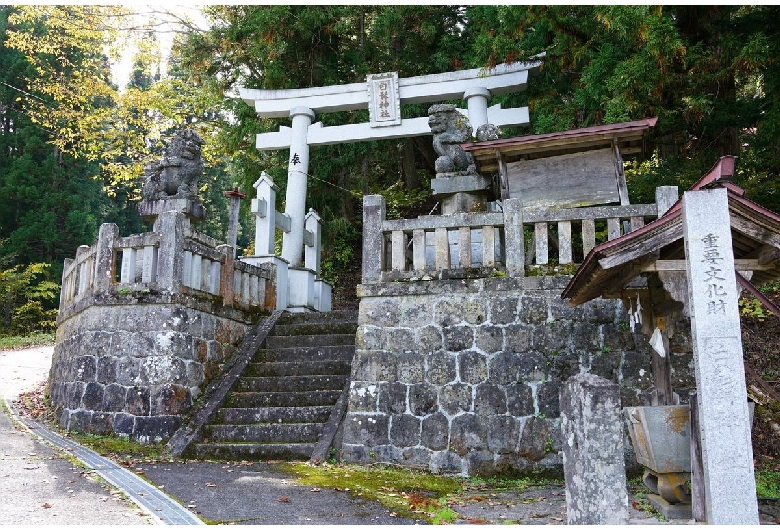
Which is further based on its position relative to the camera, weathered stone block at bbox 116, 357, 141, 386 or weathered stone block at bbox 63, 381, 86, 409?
weathered stone block at bbox 63, 381, 86, 409

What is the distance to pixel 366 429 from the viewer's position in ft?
23.1

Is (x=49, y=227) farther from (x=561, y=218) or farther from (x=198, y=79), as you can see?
(x=561, y=218)

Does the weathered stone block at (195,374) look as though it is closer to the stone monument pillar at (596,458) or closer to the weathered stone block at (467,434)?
the weathered stone block at (467,434)

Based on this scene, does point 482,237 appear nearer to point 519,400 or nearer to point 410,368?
point 410,368

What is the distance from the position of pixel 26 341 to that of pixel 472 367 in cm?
1692

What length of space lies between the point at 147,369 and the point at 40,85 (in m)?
15.8

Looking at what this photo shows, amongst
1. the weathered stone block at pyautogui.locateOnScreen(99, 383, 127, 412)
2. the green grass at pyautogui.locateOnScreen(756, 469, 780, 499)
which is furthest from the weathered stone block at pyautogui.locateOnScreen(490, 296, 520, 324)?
the weathered stone block at pyautogui.locateOnScreen(99, 383, 127, 412)

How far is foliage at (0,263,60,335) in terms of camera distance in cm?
1967

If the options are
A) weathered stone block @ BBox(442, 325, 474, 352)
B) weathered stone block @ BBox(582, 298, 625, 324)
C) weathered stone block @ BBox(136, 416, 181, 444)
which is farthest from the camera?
weathered stone block @ BBox(136, 416, 181, 444)

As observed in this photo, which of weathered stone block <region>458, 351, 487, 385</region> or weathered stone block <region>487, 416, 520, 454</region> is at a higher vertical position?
weathered stone block <region>458, 351, 487, 385</region>

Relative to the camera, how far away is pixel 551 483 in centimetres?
636

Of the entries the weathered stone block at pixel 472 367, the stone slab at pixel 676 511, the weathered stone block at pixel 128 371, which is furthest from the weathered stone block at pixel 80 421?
the stone slab at pixel 676 511

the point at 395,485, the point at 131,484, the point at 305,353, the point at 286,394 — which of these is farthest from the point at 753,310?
the point at 131,484

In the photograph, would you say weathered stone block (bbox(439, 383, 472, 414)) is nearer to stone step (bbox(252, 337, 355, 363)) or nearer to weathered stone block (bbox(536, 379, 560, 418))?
weathered stone block (bbox(536, 379, 560, 418))
